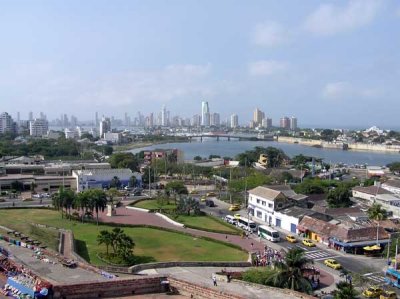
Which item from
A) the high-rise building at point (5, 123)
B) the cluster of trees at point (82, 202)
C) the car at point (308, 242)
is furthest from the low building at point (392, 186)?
the high-rise building at point (5, 123)

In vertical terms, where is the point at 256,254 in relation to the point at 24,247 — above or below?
below

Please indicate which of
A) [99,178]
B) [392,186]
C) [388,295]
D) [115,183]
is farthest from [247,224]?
[99,178]

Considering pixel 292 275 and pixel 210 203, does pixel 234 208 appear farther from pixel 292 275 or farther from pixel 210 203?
pixel 292 275

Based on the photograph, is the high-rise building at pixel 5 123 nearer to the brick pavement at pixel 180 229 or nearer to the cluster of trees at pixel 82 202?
the brick pavement at pixel 180 229

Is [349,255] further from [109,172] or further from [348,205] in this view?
[109,172]

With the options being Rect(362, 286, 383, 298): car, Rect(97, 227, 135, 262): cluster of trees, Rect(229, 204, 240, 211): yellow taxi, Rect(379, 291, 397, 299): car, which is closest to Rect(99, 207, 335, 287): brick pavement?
Rect(362, 286, 383, 298): car

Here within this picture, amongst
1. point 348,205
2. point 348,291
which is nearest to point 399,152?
point 348,205
